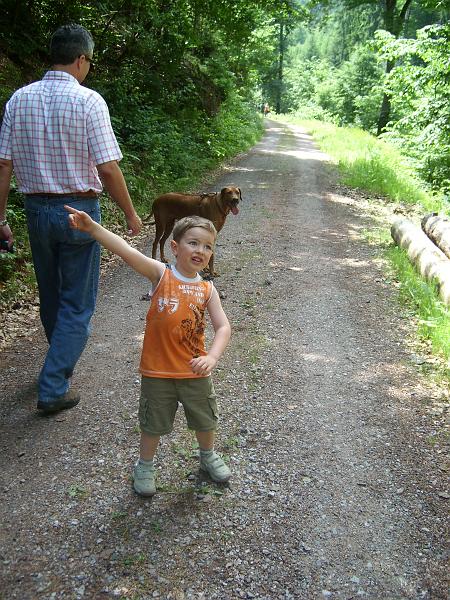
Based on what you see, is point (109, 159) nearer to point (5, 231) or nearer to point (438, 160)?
point (5, 231)

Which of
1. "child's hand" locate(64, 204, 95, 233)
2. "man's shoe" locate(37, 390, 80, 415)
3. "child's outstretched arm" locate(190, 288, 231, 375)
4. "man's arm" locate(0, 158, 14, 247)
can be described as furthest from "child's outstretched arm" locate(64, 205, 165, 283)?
"man's shoe" locate(37, 390, 80, 415)

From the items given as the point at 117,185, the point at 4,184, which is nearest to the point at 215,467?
the point at 117,185

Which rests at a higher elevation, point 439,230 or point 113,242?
point 113,242

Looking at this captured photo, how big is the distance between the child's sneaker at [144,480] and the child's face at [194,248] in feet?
3.98

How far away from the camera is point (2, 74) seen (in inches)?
362

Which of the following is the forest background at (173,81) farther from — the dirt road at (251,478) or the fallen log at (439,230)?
the fallen log at (439,230)

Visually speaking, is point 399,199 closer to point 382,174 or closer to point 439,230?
point 382,174

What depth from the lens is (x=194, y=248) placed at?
102 inches

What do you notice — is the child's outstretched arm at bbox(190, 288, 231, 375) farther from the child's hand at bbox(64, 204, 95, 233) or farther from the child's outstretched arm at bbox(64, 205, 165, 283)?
the child's hand at bbox(64, 204, 95, 233)

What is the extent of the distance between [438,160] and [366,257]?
8.07 metres

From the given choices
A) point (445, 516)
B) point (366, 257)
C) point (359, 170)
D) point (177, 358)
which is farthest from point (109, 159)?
point (359, 170)

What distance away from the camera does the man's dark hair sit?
125 inches

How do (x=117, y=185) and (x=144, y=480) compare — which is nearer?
(x=144, y=480)

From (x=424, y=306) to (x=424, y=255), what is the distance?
1.55 meters
